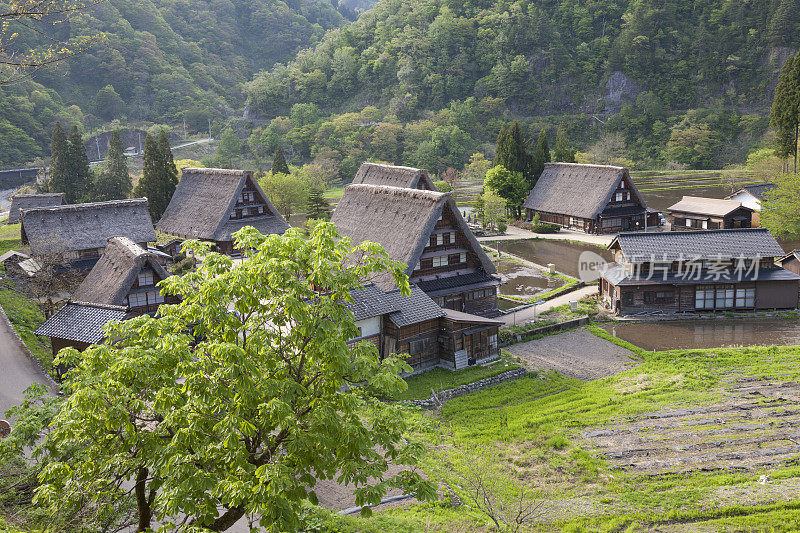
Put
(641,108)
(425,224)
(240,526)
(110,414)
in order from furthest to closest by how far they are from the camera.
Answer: (641,108) < (425,224) < (240,526) < (110,414)

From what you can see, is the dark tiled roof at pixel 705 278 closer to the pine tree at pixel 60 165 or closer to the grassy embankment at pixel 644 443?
the grassy embankment at pixel 644 443

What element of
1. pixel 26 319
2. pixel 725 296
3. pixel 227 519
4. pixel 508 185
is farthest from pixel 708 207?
pixel 227 519

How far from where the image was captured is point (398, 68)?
93.9 metres

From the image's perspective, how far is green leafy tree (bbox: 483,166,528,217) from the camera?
51.4m

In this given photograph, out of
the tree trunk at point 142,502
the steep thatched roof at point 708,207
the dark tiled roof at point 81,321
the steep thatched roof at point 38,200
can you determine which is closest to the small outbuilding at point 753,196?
the steep thatched roof at point 708,207

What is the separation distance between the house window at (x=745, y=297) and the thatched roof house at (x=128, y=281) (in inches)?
1013

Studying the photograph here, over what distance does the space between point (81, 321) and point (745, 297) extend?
28.6m

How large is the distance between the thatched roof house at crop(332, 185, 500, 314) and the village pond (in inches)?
241

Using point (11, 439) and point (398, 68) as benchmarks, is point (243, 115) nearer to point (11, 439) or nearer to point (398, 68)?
point (398, 68)

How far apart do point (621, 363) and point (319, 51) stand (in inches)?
3546

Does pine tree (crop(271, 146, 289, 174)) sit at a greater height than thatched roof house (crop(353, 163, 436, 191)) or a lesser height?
greater

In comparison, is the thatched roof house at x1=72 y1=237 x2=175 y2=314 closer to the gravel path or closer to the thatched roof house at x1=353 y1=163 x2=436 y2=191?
the gravel path

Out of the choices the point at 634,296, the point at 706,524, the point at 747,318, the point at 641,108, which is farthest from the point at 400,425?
the point at 641,108

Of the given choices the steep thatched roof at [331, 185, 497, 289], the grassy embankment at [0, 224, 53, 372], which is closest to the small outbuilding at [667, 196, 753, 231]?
the steep thatched roof at [331, 185, 497, 289]
